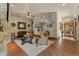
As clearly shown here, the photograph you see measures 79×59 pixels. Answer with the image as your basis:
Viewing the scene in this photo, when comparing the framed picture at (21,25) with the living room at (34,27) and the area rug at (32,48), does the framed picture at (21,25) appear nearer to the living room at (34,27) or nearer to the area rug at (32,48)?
the living room at (34,27)

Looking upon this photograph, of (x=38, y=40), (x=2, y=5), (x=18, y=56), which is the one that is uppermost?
(x=2, y=5)

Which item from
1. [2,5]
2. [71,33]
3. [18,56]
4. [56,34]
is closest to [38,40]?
[56,34]

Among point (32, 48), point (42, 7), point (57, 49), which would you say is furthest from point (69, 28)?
Answer: point (32, 48)

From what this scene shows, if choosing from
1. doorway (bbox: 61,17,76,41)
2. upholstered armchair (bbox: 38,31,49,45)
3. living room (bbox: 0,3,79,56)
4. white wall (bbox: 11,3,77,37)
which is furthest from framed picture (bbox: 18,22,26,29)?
doorway (bbox: 61,17,76,41)

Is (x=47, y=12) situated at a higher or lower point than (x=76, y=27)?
higher

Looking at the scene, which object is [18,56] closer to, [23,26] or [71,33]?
[23,26]

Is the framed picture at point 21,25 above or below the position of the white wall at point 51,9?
below

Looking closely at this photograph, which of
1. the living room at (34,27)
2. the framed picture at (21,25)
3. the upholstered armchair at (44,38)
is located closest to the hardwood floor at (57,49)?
the living room at (34,27)

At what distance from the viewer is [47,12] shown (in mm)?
1627

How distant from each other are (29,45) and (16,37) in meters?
0.24

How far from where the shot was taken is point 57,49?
5.38ft

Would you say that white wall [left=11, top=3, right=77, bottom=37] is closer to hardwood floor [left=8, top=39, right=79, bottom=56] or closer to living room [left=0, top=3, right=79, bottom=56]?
living room [left=0, top=3, right=79, bottom=56]

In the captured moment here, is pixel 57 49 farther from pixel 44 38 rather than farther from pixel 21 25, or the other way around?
pixel 21 25

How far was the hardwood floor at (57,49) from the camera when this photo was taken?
1615 mm
